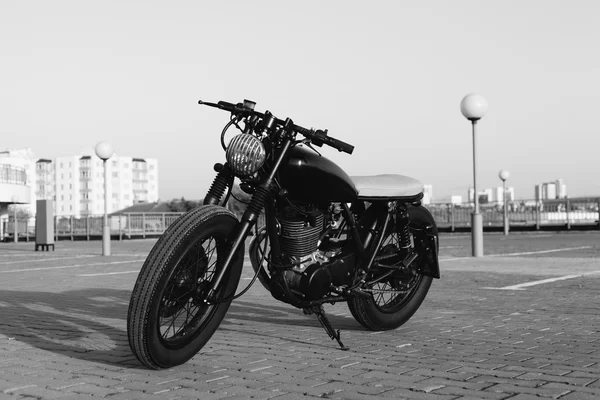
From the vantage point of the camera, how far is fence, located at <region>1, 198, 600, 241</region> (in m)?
34.3

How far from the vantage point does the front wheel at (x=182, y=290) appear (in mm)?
3852

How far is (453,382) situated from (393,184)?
5.99 feet

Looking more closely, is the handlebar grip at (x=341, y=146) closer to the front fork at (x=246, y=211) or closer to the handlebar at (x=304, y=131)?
the handlebar at (x=304, y=131)

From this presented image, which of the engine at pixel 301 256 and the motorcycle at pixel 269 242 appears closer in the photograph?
the motorcycle at pixel 269 242

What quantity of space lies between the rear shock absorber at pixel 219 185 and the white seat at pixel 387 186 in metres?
1.01

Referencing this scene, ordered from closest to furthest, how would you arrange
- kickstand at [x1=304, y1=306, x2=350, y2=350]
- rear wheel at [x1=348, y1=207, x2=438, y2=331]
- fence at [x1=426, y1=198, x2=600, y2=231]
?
kickstand at [x1=304, y1=306, x2=350, y2=350] < rear wheel at [x1=348, y1=207, x2=438, y2=331] < fence at [x1=426, y1=198, x2=600, y2=231]

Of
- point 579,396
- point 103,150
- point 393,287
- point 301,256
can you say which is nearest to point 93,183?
point 103,150

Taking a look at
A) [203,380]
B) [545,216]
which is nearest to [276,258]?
[203,380]

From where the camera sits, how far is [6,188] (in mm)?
45250

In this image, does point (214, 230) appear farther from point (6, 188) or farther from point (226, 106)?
point (6, 188)

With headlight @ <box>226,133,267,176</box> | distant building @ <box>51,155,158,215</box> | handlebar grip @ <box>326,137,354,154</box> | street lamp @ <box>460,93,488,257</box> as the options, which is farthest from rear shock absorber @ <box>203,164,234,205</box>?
distant building @ <box>51,155,158,215</box>

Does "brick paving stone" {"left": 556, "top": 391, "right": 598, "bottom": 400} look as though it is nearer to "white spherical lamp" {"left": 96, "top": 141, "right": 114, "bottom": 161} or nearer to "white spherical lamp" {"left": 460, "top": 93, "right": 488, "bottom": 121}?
"white spherical lamp" {"left": 460, "top": 93, "right": 488, "bottom": 121}

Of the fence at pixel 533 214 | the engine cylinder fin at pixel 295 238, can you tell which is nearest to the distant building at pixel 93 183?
the fence at pixel 533 214

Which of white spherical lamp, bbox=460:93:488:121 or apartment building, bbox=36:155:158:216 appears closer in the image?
white spherical lamp, bbox=460:93:488:121
